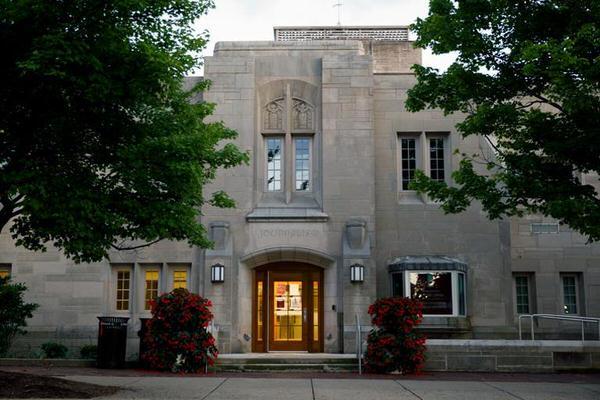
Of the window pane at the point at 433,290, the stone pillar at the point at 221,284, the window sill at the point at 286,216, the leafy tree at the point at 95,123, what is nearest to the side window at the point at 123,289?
the stone pillar at the point at 221,284

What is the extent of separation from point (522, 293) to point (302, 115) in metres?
8.91

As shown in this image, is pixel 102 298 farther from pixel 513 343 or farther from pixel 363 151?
pixel 513 343

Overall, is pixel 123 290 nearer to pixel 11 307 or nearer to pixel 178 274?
pixel 178 274

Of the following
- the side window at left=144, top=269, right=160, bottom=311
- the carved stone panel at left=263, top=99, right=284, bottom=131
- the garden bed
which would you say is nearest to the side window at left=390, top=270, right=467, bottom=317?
the carved stone panel at left=263, top=99, right=284, bottom=131

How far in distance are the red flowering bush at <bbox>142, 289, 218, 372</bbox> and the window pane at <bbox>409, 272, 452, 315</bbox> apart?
20.2 feet

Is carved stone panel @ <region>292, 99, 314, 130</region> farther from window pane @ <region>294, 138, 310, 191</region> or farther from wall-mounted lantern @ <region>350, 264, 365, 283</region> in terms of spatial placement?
wall-mounted lantern @ <region>350, 264, 365, 283</region>

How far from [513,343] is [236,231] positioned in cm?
828

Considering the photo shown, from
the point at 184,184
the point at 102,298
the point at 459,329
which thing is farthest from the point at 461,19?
the point at 102,298

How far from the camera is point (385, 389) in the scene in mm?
12586

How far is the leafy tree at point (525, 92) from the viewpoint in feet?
41.2

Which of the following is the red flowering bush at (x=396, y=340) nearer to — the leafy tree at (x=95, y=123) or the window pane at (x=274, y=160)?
the window pane at (x=274, y=160)

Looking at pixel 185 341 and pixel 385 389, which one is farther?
pixel 185 341

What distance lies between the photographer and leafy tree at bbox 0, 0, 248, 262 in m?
10.5

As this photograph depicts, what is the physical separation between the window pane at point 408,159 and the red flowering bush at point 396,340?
220 inches
